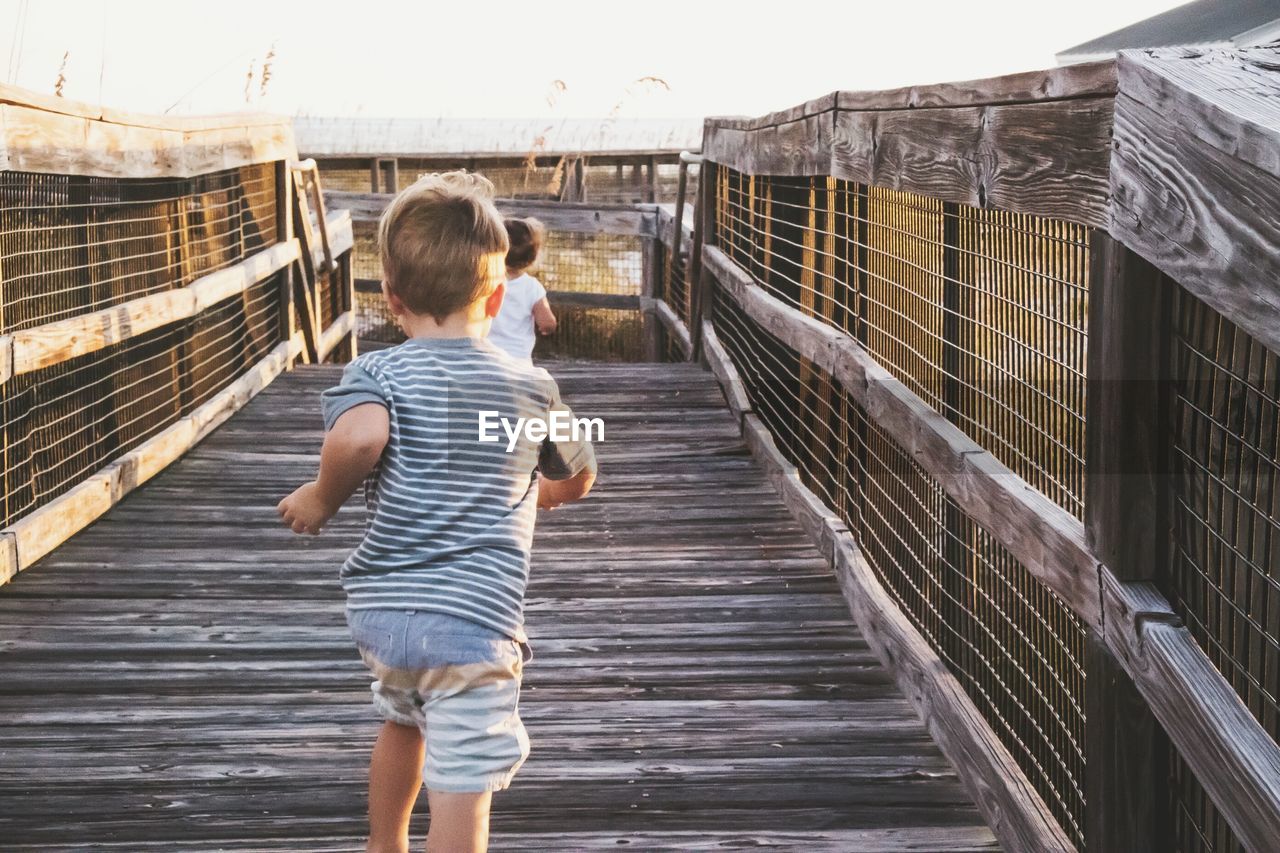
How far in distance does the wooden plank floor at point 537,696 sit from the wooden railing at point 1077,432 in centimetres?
22

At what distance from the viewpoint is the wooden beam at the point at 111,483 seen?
3963mm

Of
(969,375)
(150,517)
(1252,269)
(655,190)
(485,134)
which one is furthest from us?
(485,134)

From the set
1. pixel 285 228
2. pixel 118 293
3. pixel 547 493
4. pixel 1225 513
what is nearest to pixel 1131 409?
pixel 1225 513

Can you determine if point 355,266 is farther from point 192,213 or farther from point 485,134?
point 485,134

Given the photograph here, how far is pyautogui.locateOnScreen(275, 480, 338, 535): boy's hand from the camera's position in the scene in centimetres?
201

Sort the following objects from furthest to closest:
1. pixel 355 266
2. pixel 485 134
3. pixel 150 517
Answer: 1. pixel 485 134
2. pixel 355 266
3. pixel 150 517

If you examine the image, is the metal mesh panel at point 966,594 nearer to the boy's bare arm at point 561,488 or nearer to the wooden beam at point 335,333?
the boy's bare arm at point 561,488

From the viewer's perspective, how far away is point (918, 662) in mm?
2994

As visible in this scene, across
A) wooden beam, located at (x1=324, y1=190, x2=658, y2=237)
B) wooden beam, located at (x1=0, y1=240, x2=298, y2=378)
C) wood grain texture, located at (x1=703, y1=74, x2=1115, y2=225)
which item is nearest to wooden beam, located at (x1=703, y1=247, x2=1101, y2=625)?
wood grain texture, located at (x1=703, y1=74, x2=1115, y2=225)

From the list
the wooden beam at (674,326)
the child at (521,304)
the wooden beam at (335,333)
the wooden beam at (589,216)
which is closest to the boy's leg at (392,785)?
the child at (521,304)

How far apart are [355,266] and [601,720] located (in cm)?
1043

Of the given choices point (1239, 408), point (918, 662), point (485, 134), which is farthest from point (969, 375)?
point (485, 134)

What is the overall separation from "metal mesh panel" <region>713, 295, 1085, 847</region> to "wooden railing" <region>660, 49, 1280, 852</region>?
0.03 ft

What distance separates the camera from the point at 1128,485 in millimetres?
1879
